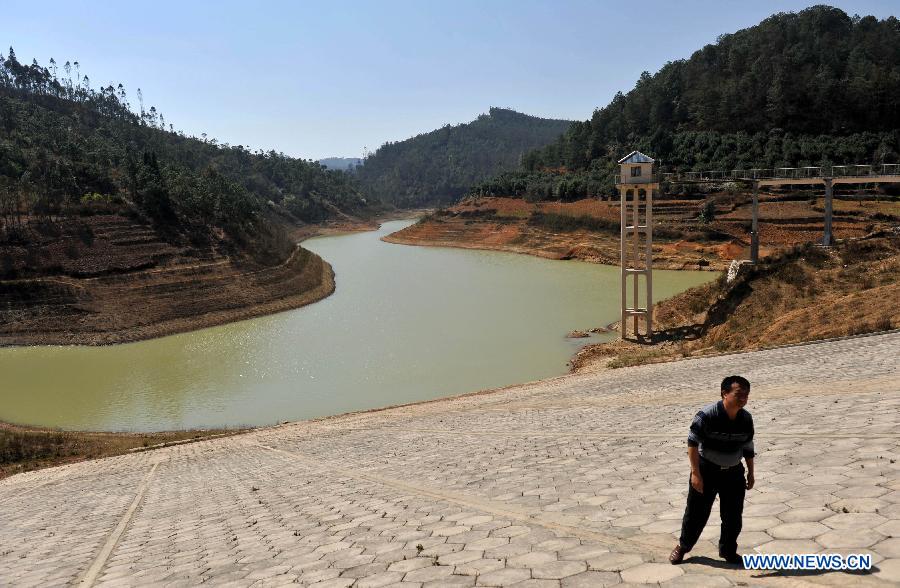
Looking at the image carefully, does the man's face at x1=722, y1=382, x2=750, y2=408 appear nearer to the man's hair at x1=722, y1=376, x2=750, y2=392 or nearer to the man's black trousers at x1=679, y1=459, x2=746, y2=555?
the man's hair at x1=722, y1=376, x2=750, y2=392

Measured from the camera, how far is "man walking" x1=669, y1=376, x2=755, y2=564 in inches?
201

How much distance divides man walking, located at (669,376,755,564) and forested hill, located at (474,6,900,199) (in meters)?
78.6

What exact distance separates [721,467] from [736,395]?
0.66 meters

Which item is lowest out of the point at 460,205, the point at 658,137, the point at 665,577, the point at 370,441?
the point at 370,441

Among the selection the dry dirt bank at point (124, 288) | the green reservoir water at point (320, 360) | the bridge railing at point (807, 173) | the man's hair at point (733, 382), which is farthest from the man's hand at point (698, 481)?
the dry dirt bank at point (124, 288)

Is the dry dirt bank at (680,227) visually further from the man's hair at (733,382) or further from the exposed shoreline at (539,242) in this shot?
the man's hair at (733,382)

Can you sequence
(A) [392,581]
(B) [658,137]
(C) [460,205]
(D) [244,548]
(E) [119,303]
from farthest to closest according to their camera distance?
(C) [460,205] < (B) [658,137] < (E) [119,303] < (D) [244,548] < (A) [392,581]

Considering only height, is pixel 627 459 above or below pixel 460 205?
below

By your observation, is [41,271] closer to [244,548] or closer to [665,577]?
[244,548]

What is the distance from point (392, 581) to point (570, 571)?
1668 millimetres

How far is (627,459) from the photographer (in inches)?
380

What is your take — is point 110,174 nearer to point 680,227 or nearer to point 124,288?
point 124,288

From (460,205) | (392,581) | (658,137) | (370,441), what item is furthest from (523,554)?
(460,205)

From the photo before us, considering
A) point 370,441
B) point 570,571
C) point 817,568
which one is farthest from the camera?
point 370,441
